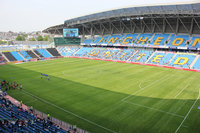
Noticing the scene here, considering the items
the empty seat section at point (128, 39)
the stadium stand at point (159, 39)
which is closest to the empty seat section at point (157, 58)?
the stadium stand at point (159, 39)

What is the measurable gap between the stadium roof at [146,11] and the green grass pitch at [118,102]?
2924cm

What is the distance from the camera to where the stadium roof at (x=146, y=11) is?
5119 centimetres

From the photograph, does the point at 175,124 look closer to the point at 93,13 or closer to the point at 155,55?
the point at 155,55

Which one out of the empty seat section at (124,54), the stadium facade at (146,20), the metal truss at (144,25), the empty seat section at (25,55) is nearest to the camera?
the stadium facade at (146,20)

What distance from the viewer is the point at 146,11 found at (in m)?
60.0

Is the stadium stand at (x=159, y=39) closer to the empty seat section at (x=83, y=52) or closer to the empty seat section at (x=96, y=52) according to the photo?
the empty seat section at (x=96, y=52)

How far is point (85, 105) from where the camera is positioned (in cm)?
2194

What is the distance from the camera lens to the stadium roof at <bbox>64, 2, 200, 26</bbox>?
168 ft

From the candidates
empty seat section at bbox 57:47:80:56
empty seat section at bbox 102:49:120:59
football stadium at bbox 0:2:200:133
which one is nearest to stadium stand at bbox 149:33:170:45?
football stadium at bbox 0:2:200:133

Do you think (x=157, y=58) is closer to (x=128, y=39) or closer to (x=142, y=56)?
(x=142, y=56)

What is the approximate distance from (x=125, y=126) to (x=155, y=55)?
1926 inches

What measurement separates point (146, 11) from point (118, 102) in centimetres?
4710

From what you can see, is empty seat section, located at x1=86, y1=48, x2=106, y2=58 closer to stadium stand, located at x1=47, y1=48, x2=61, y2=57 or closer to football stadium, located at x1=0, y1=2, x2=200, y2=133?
football stadium, located at x1=0, y1=2, x2=200, y2=133

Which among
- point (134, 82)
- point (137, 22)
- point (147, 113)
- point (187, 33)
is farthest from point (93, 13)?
point (147, 113)
